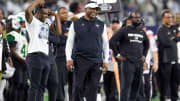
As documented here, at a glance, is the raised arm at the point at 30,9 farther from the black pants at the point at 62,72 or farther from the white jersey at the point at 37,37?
the black pants at the point at 62,72

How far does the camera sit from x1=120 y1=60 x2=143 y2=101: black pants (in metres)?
10.2

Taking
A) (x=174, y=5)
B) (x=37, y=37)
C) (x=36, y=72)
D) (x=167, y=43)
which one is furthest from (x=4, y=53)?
(x=174, y=5)

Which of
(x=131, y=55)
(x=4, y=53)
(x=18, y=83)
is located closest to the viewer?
(x=4, y=53)

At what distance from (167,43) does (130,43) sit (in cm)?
251

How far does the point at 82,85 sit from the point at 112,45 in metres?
1.54

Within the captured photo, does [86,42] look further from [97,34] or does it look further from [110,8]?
[110,8]

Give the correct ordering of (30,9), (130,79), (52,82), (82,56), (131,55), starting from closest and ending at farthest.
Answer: (30,9), (52,82), (82,56), (130,79), (131,55)

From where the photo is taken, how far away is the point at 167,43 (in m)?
12.7

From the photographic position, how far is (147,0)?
24.4 metres

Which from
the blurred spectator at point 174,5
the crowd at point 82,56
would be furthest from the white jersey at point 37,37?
the blurred spectator at point 174,5

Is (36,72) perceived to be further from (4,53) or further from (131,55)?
(131,55)

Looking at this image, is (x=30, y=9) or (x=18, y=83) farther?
(x=18, y=83)

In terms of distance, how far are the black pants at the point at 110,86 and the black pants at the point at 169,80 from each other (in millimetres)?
1242

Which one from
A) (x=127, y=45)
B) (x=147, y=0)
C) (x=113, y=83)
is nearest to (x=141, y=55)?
(x=127, y=45)
